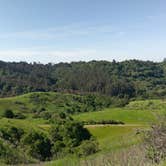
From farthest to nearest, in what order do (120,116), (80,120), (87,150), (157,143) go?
1. (120,116)
2. (80,120)
3. (87,150)
4. (157,143)

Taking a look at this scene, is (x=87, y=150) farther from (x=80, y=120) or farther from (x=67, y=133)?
(x=80, y=120)

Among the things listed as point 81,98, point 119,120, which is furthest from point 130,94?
point 119,120

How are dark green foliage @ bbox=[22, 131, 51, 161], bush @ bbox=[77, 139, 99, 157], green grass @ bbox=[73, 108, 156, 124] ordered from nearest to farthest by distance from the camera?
bush @ bbox=[77, 139, 99, 157], dark green foliage @ bbox=[22, 131, 51, 161], green grass @ bbox=[73, 108, 156, 124]

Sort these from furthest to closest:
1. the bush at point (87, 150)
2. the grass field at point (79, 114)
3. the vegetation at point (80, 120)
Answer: the grass field at point (79, 114)
the bush at point (87, 150)
the vegetation at point (80, 120)

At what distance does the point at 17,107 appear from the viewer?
11138 centimetres

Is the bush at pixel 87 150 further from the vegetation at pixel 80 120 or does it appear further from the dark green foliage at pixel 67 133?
the dark green foliage at pixel 67 133

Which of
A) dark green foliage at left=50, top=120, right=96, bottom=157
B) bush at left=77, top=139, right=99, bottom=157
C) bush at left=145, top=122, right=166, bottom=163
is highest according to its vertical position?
bush at left=145, top=122, right=166, bottom=163

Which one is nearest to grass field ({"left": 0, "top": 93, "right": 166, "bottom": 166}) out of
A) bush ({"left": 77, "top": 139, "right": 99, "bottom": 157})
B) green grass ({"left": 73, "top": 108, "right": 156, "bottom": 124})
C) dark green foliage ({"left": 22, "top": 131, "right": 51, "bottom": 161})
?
green grass ({"left": 73, "top": 108, "right": 156, "bottom": 124})

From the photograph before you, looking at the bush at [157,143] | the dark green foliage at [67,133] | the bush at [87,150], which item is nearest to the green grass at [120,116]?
the dark green foliage at [67,133]

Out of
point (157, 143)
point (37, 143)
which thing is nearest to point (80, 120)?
point (37, 143)

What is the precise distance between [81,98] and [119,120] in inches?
1537

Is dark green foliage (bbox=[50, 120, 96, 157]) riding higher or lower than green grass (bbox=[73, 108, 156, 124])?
higher

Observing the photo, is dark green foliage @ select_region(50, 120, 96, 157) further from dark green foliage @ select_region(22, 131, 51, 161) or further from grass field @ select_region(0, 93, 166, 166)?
grass field @ select_region(0, 93, 166, 166)

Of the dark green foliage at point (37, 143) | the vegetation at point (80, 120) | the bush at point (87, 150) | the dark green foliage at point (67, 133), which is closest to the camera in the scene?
the vegetation at point (80, 120)
